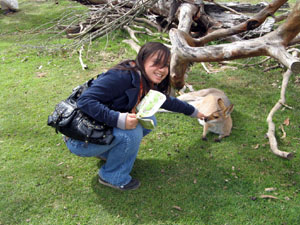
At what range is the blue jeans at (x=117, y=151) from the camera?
2.64 metres

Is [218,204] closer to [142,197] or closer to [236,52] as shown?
[142,197]

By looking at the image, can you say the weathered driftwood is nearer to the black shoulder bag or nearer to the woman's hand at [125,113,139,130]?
the woman's hand at [125,113,139,130]

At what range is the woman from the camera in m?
2.42

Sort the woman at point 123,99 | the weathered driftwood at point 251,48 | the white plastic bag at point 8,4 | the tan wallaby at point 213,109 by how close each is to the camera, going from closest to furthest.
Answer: the woman at point 123,99, the weathered driftwood at point 251,48, the tan wallaby at point 213,109, the white plastic bag at point 8,4

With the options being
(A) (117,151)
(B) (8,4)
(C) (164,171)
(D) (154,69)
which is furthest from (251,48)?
(B) (8,4)

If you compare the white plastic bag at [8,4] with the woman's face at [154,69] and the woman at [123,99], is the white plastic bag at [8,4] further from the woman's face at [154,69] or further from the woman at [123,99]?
the woman's face at [154,69]

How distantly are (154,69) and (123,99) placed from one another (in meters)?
0.38

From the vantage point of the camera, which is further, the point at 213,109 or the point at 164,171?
the point at 213,109

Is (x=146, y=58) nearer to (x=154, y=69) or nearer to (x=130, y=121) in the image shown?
(x=154, y=69)

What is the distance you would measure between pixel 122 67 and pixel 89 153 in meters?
0.86

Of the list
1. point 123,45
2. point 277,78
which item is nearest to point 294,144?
point 277,78

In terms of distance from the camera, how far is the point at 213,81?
5.30 m

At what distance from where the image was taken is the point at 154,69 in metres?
2.49

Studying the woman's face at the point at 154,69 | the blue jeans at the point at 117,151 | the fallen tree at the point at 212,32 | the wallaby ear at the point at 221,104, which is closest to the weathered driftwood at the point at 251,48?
the fallen tree at the point at 212,32
